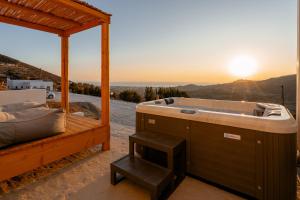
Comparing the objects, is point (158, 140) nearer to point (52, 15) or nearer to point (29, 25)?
point (52, 15)

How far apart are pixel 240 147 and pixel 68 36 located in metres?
3.86

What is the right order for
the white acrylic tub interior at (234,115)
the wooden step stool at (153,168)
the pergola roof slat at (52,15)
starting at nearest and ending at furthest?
the white acrylic tub interior at (234,115), the wooden step stool at (153,168), the pergola roof slat at (52,15)

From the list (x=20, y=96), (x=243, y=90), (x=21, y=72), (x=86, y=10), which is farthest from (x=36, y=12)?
(x=21, y=72)

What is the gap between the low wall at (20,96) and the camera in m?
3.61

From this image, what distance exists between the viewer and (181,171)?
6.05 ft

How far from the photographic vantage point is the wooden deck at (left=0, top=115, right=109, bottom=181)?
1598mm

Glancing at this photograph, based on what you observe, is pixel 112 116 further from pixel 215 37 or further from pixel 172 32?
pixel 215 37

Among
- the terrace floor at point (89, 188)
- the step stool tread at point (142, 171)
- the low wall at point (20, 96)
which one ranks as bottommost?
the terrace floor at point (89, 188)

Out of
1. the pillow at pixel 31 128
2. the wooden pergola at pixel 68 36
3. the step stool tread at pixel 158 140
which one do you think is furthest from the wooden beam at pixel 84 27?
the step stool tread at pixel 158 140

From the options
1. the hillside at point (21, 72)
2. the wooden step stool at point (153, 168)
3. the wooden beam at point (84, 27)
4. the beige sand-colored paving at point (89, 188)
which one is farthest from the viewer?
the hillside at point (21, 72)

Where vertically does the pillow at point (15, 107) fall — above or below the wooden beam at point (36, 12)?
below

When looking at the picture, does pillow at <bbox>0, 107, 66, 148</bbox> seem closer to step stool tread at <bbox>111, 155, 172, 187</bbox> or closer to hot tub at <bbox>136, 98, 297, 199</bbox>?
step stool tread at <bbox>111, 155, 172, 187</bbox>

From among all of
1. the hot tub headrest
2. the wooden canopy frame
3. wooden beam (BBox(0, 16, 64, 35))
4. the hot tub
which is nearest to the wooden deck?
the wooden canopy frame

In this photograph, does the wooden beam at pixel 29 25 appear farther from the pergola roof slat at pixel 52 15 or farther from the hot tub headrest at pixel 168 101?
the hot tub headrest at pixel 168 101
